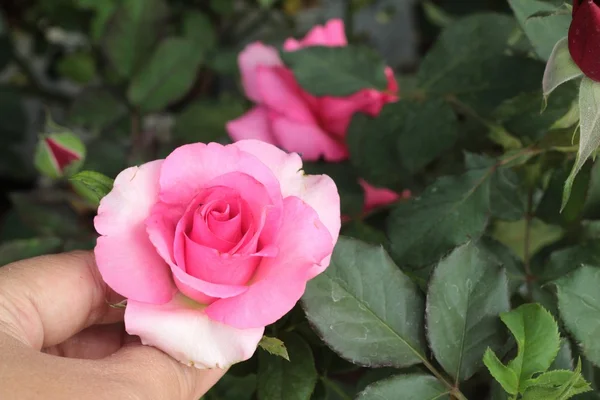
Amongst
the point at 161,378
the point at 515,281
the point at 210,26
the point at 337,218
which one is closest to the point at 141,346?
the point at 161,378

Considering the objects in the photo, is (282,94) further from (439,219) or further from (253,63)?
(439,219)

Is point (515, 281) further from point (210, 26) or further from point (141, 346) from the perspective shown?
point (210, 26)

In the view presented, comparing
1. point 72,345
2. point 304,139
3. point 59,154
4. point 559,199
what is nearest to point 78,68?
point 59,154

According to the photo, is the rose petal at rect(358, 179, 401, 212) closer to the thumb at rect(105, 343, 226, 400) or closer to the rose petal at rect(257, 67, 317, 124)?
the rose petal at rect(257, 67, 317, 124)

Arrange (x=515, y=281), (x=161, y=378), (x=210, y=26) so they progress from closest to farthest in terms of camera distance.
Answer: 1. (x=161, y=378)
2. (x=515, y=281)
3. (x=210, y=26)

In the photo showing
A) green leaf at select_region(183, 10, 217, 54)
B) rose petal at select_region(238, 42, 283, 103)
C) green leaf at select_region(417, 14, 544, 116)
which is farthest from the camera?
green leaf at select_region(183, 10, 217, 54)

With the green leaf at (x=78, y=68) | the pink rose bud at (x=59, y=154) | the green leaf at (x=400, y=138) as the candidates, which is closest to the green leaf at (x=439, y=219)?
the green leaf at (x=400, y=138)

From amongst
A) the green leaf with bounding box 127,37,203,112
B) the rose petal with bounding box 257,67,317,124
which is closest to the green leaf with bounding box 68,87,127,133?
the green leaf with bounding box 127,37,203,112
